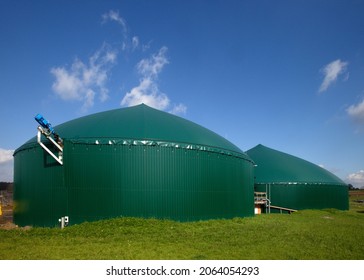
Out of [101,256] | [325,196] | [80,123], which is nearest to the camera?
[101,256]

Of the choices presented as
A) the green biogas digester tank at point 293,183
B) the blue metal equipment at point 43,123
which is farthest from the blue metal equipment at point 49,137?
the green biogas digester tank at point 293,183

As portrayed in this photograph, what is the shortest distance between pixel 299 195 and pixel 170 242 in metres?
30.1

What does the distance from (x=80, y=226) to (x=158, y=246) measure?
22.6 feet

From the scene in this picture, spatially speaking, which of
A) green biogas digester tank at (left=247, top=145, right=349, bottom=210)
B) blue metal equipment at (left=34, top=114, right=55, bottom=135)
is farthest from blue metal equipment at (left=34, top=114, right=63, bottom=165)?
green biogas digester tank at (left=247, top=145, right=349, bottom=210)

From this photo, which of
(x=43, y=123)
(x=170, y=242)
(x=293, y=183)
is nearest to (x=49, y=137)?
(x=43, y=123)

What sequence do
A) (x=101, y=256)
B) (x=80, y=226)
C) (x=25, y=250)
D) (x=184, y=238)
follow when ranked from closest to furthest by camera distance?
(x=101, y=256)
(x=25, y=250)
(x=184, y=238)
(x=80, y=226)

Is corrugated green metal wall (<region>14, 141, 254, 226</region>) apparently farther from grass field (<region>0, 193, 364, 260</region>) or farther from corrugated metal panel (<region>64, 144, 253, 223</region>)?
grass field (<region>0, 193, 364, 260</region>)

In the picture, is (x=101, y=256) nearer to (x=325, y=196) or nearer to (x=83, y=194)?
(x=83, y=194)

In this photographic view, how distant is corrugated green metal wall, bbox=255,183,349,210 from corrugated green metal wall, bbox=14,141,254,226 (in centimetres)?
1881

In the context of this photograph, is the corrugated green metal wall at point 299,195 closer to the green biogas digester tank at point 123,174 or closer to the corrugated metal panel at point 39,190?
the green biogas digester tank at point 123,174

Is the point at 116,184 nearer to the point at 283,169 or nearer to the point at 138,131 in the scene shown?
the point at 138,131

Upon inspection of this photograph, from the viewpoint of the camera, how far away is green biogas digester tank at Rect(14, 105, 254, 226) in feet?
70.7
